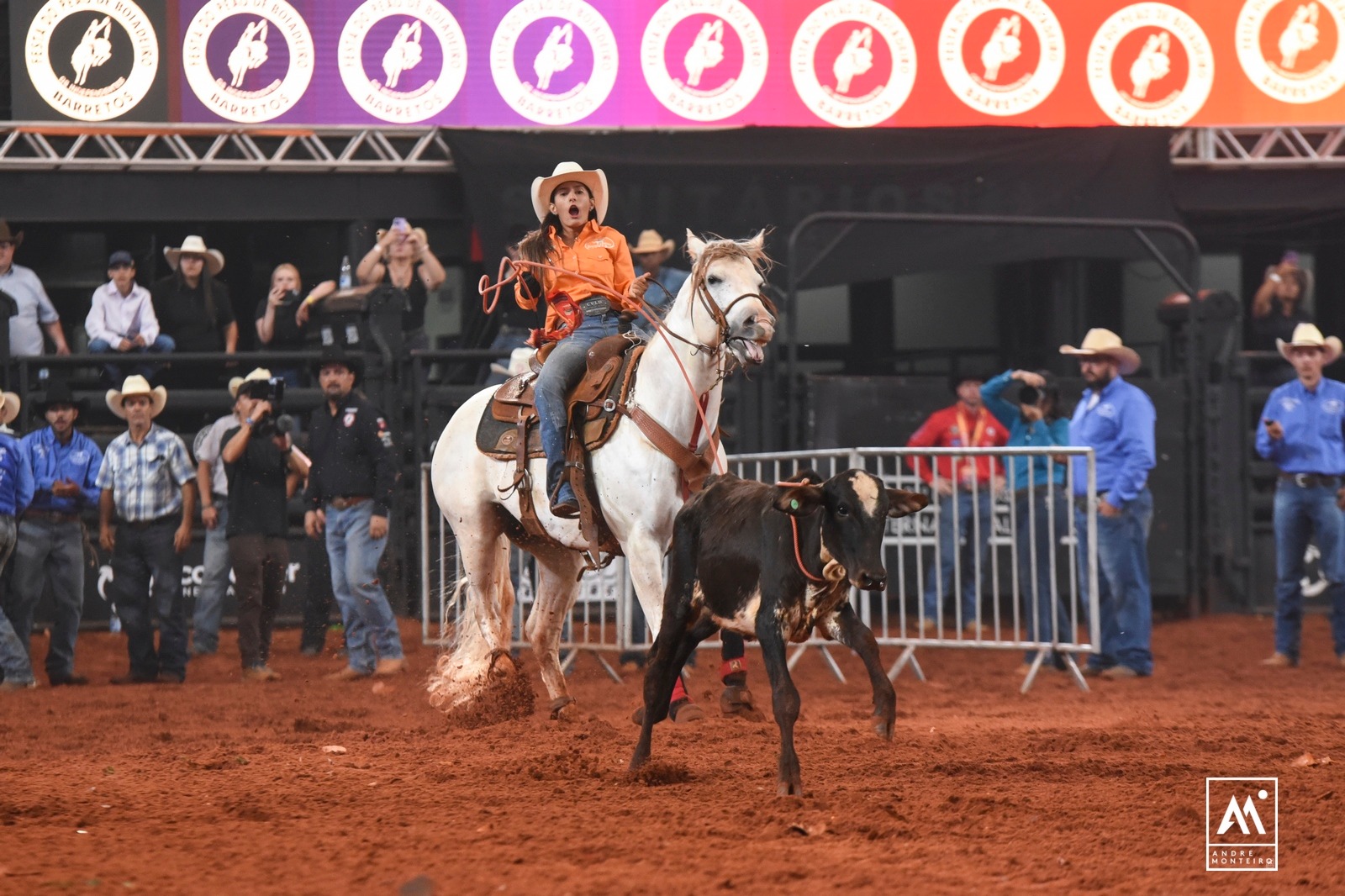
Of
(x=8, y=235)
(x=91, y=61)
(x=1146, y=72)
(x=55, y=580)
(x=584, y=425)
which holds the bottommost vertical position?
(x=55, y=580)

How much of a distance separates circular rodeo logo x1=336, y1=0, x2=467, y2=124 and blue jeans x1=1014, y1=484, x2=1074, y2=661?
6150 mm

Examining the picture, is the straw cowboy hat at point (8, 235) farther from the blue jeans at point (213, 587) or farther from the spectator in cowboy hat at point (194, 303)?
the blue jeans at point (213, 587)

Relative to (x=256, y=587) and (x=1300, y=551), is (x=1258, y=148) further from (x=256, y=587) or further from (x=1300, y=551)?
(x=256, y=587)

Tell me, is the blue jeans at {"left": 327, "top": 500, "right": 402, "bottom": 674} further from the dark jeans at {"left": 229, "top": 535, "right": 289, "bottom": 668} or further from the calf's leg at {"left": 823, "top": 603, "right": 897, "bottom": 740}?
the calf's leg at {"left": 823, "top": 603, "right": 897, "bottom": 740}

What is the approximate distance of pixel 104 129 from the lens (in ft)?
42.8

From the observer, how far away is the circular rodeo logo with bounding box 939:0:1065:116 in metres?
14.5

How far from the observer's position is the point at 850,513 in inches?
214

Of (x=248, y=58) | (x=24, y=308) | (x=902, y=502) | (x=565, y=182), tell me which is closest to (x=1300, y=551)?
(x=565, y=182)

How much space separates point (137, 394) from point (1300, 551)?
8.51 m

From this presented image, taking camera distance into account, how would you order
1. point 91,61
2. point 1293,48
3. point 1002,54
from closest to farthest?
1. point 91,61
2. point 1002,54
3. point 1293,48

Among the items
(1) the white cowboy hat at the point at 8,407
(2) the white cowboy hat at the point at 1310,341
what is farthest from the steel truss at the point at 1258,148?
(1) the white cowboy hat at the point at 8,407

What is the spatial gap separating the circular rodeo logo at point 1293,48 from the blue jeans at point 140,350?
10.2 meters

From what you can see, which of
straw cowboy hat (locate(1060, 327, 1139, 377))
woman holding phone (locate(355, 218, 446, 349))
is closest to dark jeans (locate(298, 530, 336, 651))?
woman holding phone (locate(355, 218, 446, 349))

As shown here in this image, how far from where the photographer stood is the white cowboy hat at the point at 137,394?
1162 centimetres
